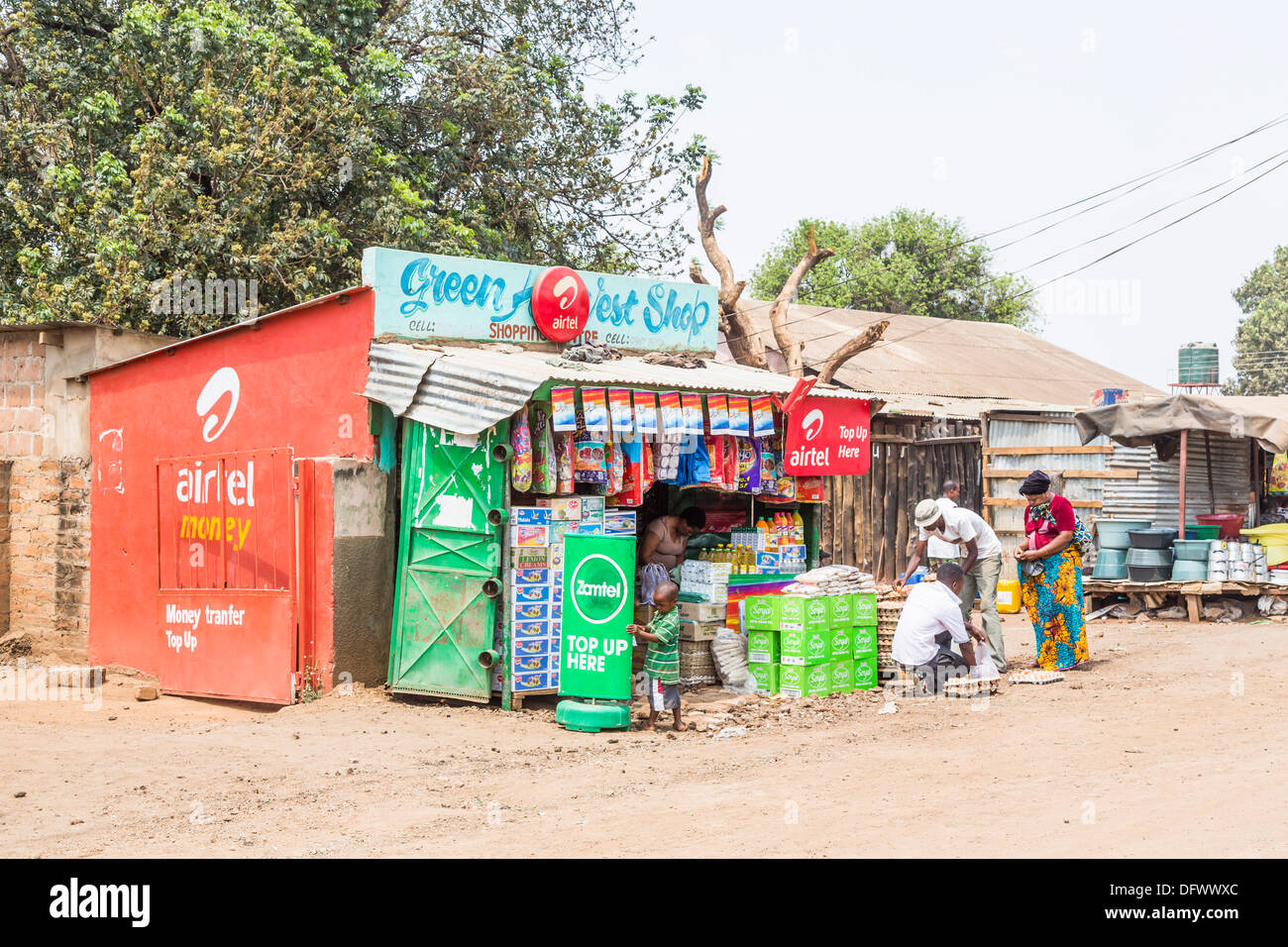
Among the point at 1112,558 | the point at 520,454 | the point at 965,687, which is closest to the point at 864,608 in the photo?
the point at 965,687

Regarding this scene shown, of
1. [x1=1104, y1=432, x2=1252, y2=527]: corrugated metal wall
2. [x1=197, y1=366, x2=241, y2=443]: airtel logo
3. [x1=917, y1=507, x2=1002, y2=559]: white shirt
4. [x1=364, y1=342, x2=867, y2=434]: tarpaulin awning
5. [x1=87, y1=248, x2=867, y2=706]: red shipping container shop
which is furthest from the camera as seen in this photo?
[x1=1104, y1=432, x2=1252, y2=527]: corrugated metal wall

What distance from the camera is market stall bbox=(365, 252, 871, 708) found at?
9938mm

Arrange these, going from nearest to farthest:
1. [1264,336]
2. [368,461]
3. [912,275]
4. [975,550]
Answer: [368,461] → [975,550] → [912,275] → [1264,336]

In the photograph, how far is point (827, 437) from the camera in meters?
11.8

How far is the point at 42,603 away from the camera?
14.2m

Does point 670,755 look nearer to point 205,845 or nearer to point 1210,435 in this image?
point 205,845

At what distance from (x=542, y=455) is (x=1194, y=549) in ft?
27.7

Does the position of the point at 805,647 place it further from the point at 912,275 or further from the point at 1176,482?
the point at 912,275

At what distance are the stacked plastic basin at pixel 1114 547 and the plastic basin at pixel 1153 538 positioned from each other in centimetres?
17

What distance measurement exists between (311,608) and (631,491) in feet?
9.60

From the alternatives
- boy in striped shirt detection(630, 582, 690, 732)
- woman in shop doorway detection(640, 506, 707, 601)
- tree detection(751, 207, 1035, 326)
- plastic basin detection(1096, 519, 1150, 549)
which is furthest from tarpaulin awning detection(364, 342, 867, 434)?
tree detection(751, 207, 1035, 326)

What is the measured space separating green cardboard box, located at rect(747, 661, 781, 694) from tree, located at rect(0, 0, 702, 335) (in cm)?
904

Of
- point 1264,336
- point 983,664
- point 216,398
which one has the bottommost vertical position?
point 983,664

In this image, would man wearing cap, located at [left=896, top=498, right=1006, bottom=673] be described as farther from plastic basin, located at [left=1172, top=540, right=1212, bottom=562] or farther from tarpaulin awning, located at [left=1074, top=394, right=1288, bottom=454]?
tarpaulin awning, located at [left=1074, top=394, right=1288, bottom=454]
